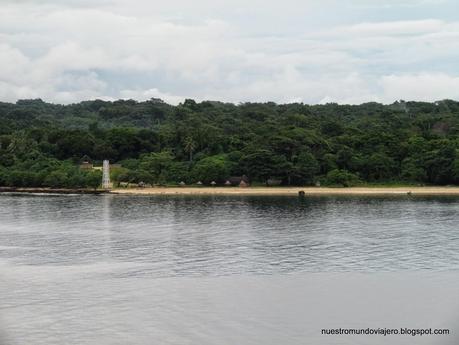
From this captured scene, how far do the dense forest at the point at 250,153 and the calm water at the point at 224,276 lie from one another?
1061 inches

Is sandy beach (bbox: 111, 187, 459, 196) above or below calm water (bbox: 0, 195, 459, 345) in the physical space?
above

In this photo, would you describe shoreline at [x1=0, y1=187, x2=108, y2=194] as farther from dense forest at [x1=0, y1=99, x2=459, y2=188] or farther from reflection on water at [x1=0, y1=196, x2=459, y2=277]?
reflection on water at [x1=0, y1=196, x2=459, y2=277]

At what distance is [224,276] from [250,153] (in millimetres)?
56526

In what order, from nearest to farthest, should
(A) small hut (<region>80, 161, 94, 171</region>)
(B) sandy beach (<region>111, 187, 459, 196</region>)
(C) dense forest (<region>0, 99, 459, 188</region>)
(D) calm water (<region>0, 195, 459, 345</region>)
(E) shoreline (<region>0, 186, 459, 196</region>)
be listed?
(D) calm water (<region>0, 195, 459, 345</region>)
(E) shoreline (<region>0, 186, 459, 196</region>)
(B) sandy beach (<region>111, 187, 459, 196</region>)
(C) dense forest (<region>0, 99, 459, 188</region>)
(A) small hut (<region>80, 161, 94, 171</region>)

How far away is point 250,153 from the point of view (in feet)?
291

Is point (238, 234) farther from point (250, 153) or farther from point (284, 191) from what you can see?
point (250, 153)

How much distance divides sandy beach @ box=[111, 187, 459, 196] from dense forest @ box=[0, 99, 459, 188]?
2216 mm

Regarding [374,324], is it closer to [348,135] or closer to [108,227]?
[108,227]

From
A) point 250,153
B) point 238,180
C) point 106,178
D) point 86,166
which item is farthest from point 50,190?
point 250,153

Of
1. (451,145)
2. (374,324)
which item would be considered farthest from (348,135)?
(374,324)

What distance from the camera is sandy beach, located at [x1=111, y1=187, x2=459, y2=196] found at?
82562 millimetres

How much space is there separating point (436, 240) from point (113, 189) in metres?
54.4

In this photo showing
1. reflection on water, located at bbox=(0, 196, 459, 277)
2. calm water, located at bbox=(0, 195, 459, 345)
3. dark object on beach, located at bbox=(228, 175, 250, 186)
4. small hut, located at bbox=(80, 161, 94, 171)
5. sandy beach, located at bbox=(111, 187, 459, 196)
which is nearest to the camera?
calm water, located at bbox=(0, 195, 459, 345)

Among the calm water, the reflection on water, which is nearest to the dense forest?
the reflection on water
